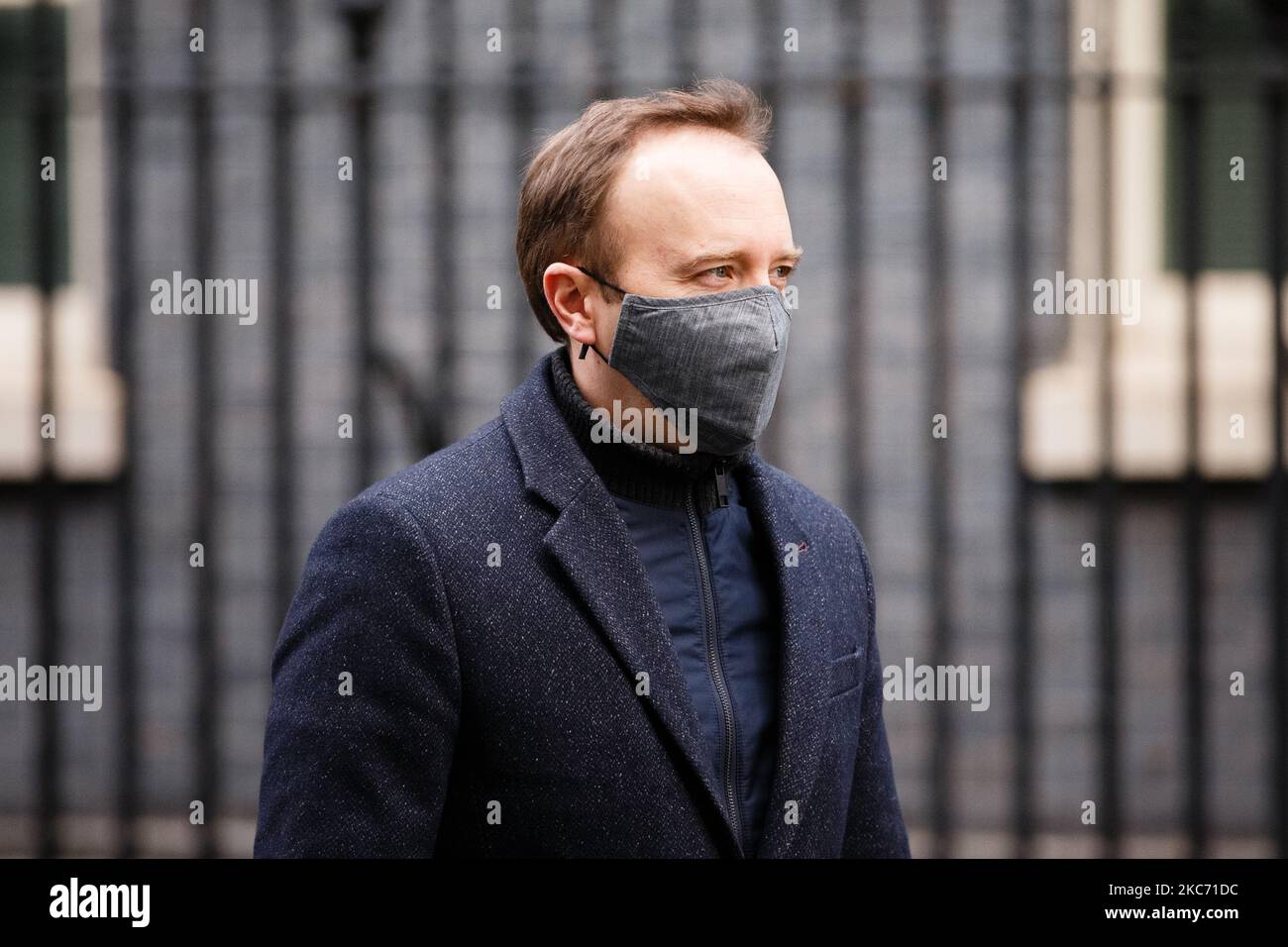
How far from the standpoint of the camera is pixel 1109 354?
14.1ft

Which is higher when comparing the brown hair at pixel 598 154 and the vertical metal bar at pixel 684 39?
the vertical metal bar at pixel 684 39

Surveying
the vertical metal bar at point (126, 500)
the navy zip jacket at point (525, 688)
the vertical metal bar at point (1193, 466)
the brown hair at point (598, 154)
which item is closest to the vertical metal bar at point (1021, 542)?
the vertical metal bar at point (1193, 466)

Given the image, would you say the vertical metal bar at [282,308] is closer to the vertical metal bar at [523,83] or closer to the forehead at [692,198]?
the vertical metal bar at [523,83]

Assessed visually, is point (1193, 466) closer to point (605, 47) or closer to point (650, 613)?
point (605, 47)

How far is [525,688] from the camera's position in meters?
1.81

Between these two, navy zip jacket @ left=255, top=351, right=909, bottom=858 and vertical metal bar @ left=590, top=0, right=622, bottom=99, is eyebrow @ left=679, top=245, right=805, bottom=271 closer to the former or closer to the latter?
navy zip jacket @ left=255, top=351, right=909, bottom=858

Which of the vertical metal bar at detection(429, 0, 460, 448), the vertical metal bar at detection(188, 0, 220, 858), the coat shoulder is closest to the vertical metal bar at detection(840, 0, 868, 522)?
the vertical metal bar at detection(429, 0, 460, 448)

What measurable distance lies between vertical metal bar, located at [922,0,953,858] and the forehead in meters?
2.41

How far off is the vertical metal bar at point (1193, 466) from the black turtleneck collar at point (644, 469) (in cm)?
271

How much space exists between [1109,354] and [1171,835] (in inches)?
62.7

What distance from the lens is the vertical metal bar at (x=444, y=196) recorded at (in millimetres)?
4297

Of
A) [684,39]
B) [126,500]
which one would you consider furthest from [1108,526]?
[126,500]

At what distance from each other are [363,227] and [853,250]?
60.1 inches

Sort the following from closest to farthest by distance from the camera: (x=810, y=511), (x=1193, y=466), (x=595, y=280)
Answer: (x=595, y=280)
(x=810, y=511)
(x=1193, y=466)
